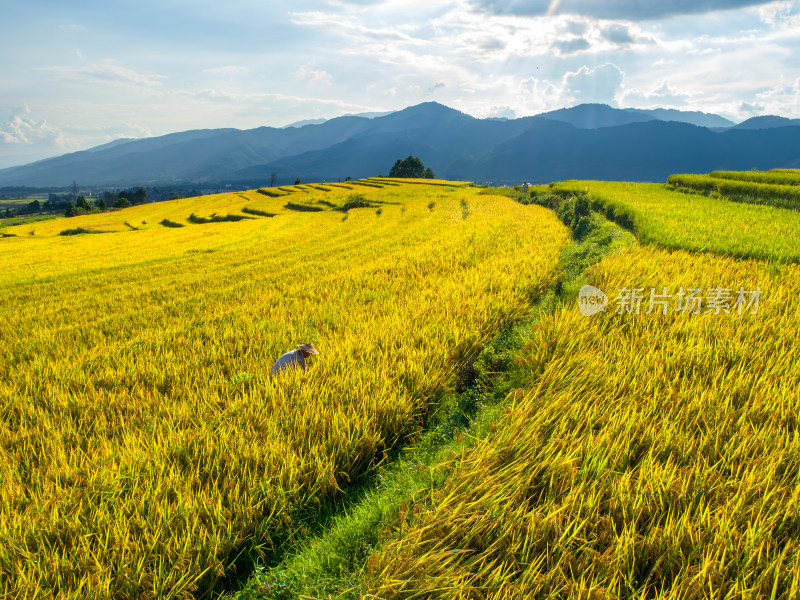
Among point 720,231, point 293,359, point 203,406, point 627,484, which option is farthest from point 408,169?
point 627,484

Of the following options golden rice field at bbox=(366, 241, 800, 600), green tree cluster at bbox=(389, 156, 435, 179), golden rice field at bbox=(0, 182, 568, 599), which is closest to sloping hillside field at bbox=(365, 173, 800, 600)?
golden rice field at bbox=(366, 241, 800, 600)

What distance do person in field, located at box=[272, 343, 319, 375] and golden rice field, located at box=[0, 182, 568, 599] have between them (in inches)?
4.6

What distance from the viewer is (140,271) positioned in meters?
10.0

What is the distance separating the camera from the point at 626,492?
1788 mm

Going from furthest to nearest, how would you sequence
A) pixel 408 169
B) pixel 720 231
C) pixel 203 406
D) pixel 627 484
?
pixel 408 169
pixel 720 231
pixel 203 406
pixel 627 484

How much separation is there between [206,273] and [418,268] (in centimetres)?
506

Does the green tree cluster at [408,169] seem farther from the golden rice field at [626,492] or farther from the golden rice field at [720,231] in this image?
the golden rice field at [626,492]

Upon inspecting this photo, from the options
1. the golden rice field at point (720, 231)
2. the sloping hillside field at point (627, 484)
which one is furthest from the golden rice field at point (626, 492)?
the golden rice field at point (720, 231)

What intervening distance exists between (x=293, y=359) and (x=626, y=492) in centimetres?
264

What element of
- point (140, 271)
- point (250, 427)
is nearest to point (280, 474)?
point (250, 427)

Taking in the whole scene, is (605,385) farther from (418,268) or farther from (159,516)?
(418,268)

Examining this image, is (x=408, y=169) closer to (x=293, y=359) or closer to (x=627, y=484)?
(x=293, y=359)

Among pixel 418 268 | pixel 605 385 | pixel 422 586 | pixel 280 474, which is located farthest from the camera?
pixel 418 268

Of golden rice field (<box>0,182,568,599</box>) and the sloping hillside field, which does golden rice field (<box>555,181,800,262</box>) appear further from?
the sloping hillside field
